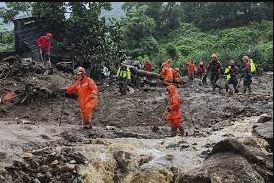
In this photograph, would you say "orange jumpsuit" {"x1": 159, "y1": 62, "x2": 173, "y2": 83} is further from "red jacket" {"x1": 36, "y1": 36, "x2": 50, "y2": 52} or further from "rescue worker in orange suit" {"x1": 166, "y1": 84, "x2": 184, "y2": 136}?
"rescue worker in orange suit" {"x1": 166, "y1": 84, "x2": 184, "y2": 136}

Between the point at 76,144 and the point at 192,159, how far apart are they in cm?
251

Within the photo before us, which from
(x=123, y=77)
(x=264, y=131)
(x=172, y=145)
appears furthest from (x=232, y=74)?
(x=172, y=145)

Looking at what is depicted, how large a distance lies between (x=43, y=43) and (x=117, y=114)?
6.70 metres

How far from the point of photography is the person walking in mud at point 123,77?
1905cm

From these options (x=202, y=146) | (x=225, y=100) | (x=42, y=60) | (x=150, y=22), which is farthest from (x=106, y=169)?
(x=150, y=22)

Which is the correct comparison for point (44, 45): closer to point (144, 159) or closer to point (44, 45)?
point (44, 45)

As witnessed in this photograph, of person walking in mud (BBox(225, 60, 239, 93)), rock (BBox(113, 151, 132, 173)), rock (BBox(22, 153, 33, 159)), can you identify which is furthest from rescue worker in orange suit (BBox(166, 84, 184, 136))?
person walking in mud (BBox(225, 60, 239, 93))

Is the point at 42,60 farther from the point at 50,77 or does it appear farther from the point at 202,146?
the point at 202,146

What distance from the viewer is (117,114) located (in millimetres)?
16625

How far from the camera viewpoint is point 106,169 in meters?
9.71

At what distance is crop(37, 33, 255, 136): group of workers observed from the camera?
12.4 meters

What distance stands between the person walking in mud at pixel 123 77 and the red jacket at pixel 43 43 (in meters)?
3.97

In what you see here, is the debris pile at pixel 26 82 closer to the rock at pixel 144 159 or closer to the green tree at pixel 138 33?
the rock at pixel 144 159

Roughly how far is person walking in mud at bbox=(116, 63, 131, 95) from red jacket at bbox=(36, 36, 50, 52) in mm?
3970
